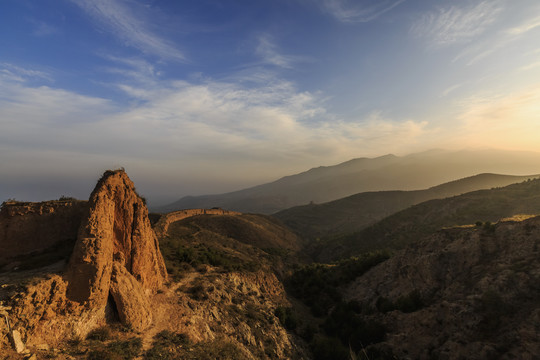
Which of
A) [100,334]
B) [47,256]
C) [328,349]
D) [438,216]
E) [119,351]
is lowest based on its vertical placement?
[328,349]

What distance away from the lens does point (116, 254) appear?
40.4 feet

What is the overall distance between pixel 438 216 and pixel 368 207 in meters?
52.2

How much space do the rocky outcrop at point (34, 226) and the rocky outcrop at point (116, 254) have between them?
2.82 meters

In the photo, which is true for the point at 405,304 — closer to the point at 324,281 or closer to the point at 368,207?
the point at 324,281

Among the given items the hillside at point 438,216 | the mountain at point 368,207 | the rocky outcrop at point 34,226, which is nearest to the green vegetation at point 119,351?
the rocky outcrop at point 34,226

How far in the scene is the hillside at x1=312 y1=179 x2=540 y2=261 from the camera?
109ft

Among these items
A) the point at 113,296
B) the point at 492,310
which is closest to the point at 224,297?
the point at 113,296

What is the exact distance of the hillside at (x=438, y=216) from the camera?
109 ft

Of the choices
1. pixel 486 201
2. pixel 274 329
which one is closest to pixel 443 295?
pixel 274 329

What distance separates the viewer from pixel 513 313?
466 inches

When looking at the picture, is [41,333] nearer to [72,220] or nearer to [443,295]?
[72,220]

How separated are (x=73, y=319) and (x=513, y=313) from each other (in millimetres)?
20133

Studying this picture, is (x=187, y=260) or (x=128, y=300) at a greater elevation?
(x=128, y=300)

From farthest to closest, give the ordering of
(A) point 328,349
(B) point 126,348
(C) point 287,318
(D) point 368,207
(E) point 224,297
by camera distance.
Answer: (D) point 368,207 → (C) point 287,318 → (E) point 224,297 → (A) point 328,349 → (B) point 126,348
